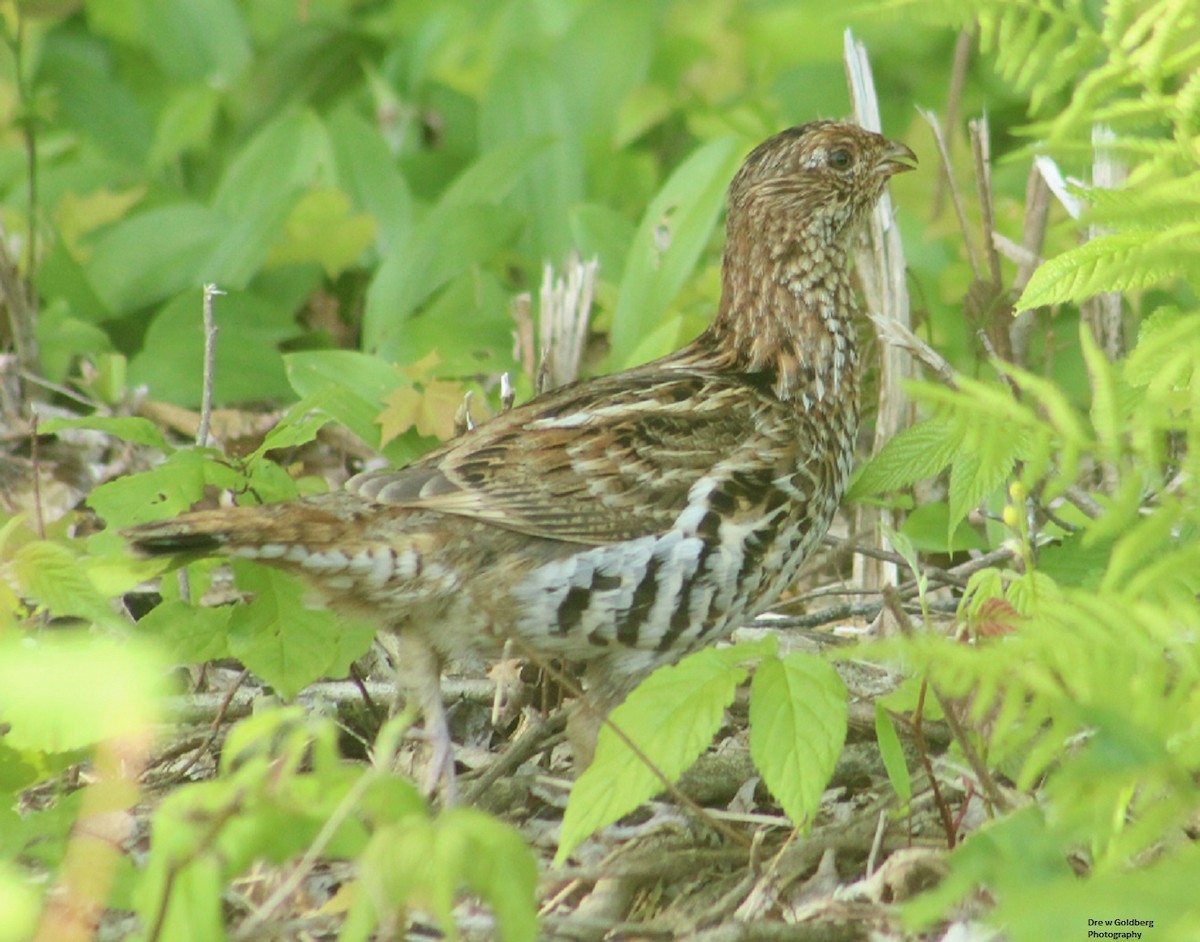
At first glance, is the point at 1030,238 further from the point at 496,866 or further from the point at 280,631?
the point at 496,866

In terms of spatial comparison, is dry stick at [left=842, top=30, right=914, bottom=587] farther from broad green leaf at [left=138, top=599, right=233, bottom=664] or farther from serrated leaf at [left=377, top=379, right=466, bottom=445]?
broad green leaf at [left=138, top=599, right=233, bottom=664]

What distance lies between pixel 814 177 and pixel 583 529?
1454 millimetres

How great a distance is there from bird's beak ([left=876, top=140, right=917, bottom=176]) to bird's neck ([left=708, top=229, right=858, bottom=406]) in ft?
0.93

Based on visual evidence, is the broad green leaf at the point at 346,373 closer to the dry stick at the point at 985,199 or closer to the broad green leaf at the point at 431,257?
the broad green leaf at the point at 431,257

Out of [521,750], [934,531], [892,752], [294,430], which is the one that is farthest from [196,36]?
[892,752]

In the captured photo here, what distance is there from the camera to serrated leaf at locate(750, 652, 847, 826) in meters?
3.02

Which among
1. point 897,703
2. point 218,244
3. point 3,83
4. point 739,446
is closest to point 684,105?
point 218,244

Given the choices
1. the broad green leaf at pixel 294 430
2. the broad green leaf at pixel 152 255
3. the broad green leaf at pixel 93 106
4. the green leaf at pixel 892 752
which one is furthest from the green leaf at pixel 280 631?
the broad green leaf at pixel 93 106

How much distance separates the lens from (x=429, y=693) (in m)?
4.12

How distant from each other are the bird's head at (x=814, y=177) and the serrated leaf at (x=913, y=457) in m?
1.14

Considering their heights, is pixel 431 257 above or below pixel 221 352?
above

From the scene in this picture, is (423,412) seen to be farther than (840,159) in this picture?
Yes

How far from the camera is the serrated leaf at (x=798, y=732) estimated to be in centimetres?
302

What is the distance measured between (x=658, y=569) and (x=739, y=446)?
1.46 ft
